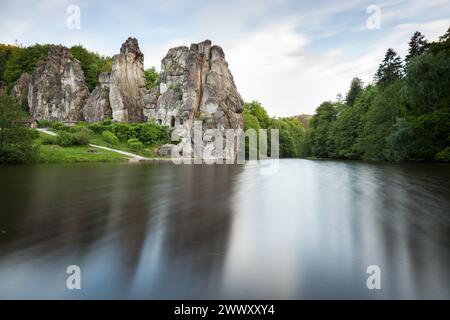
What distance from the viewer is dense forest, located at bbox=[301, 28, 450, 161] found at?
3841 cm

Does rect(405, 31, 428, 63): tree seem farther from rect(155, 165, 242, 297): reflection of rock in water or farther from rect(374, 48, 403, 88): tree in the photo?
rect(155, 165, 242, 297): reflection of rock in water

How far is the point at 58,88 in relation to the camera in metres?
77.3

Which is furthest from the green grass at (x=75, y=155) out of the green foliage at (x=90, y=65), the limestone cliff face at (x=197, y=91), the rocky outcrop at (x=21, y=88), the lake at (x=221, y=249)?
the rocky outcrop at (x=21, y=88)

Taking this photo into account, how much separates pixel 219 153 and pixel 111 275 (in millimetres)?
56408

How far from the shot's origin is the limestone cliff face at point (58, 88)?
243 ft

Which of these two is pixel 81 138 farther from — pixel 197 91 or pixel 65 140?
pixel 197 91

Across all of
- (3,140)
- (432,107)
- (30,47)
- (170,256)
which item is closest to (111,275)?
(170,256)

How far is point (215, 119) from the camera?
63.0m

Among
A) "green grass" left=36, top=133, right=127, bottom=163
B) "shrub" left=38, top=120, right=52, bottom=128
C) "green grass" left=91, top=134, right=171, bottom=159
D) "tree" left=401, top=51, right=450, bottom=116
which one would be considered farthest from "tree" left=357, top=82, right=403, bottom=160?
"shrub" left=38, top=120, right=52, bottom=128

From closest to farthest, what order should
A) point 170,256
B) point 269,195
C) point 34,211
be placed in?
1. point 170,256
2. point 34,211
3. point 269,195

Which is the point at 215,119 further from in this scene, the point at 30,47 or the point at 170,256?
the point at 30,47

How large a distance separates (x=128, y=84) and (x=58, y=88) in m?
19.2

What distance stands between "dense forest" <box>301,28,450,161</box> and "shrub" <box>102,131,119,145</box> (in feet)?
143

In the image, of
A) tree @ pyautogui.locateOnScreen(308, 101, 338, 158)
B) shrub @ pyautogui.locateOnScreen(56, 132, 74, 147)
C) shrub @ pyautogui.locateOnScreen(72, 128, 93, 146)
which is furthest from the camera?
tree @ pyautogui.locateOnScreen(308, 101, 338, 158)
